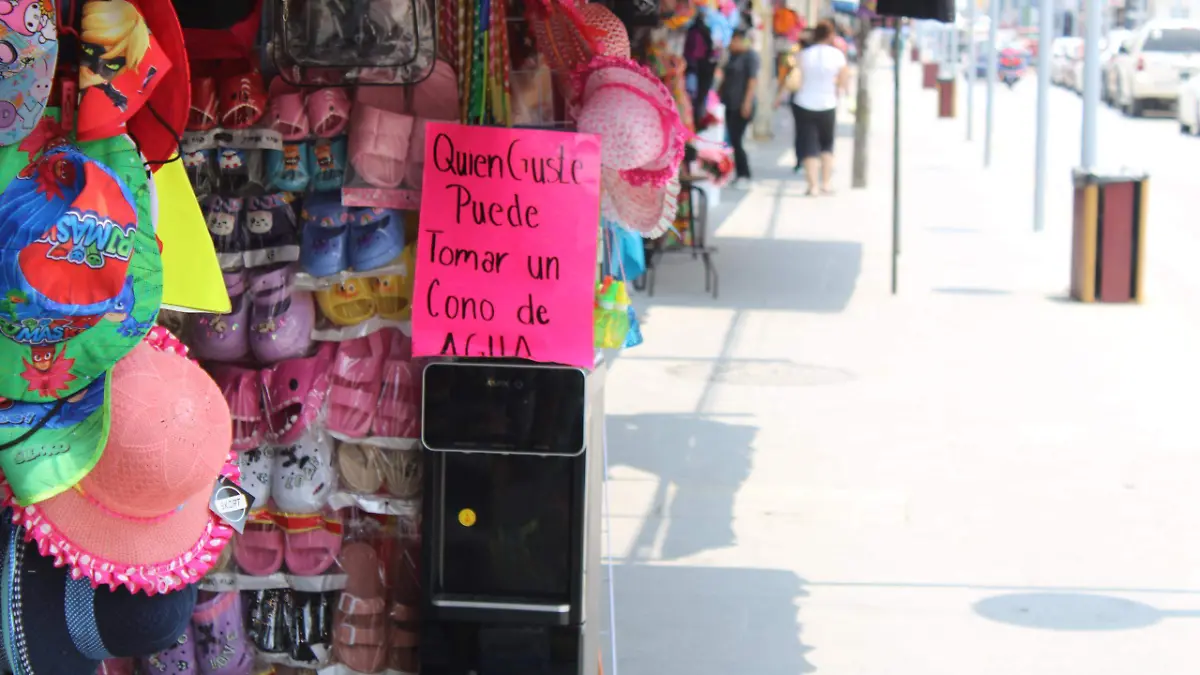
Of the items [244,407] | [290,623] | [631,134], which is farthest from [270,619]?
[631,134]

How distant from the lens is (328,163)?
12.7ft

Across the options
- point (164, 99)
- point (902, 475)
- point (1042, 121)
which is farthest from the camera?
point (1042, 121)

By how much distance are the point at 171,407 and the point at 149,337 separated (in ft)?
0.53

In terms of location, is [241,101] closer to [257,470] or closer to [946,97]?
[257,470]

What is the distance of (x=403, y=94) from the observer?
394 cm

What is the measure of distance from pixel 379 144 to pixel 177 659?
1.38 metres

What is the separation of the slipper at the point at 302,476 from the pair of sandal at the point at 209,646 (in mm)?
284

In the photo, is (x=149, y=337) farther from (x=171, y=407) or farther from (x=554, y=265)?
(x=554, y=265)

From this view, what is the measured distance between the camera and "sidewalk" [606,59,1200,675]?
16.9ft

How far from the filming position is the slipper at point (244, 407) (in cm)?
387

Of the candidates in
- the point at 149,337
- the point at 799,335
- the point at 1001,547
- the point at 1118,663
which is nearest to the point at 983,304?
the point at 799,335

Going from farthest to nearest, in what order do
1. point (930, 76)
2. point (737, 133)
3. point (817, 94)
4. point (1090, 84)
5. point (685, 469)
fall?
point (930, 76) < point (737, 133) < point (817, 94) < point (1090, 84) < point (685, 469)

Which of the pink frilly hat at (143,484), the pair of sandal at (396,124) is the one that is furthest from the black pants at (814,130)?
the pink frilly hat at (143,484)

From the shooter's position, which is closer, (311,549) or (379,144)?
(379,144)
